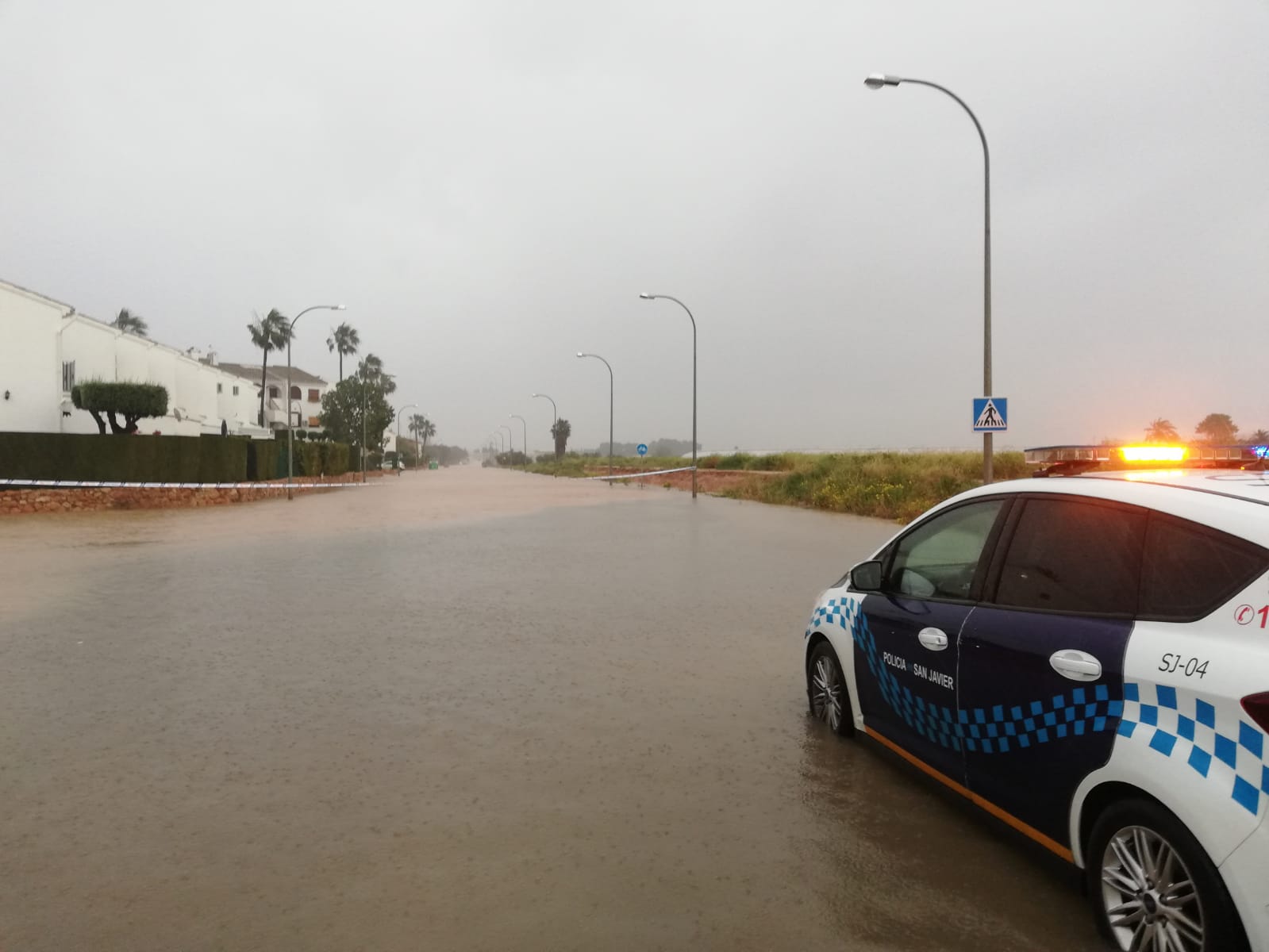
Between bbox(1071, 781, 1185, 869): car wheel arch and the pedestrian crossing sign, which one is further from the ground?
the pedestrian crossing sign

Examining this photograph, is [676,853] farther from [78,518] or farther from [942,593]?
[78,518]

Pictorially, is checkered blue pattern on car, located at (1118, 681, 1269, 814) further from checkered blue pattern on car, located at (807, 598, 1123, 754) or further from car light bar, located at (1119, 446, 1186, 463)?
car light bar, located at (1119, 446, 1186, 463)

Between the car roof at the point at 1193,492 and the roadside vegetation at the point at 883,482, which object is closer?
the car roof at the point at 1193,492

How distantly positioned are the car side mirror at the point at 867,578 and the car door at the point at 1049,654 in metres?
0.98

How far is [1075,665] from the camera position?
333 centimetres

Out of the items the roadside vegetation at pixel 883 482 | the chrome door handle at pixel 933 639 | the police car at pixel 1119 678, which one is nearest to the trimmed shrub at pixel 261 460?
the roadside vegetation at pixel 883 482

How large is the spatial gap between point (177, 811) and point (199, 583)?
8561 millimetres

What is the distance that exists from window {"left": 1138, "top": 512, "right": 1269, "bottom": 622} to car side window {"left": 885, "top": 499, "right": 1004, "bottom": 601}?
99cm

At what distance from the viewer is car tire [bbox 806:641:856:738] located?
555 cm

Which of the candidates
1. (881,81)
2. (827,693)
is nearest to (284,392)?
(881,81)

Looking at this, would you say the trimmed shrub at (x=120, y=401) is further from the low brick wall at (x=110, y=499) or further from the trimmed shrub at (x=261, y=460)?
the low brick wall at (x=110, y=499)

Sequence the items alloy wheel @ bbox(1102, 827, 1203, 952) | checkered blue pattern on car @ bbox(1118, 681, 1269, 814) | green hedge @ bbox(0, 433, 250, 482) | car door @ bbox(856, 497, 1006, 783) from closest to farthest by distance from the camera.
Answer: checkered blue pattern on car @ bbox(1118, 681, 1269, 814), alloy wheel @ bbox(1102, 827, 1203, 952), car door @ bbox(856, 497, 1006, 783), green hedge @ bbox(0, 433, 250, 482)

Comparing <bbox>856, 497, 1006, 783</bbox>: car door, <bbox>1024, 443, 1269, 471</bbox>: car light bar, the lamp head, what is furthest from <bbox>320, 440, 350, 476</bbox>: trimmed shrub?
<bbox>1024, 443, 1269, 471</bbox>: car light bar

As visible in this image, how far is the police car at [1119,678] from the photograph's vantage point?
270cm
